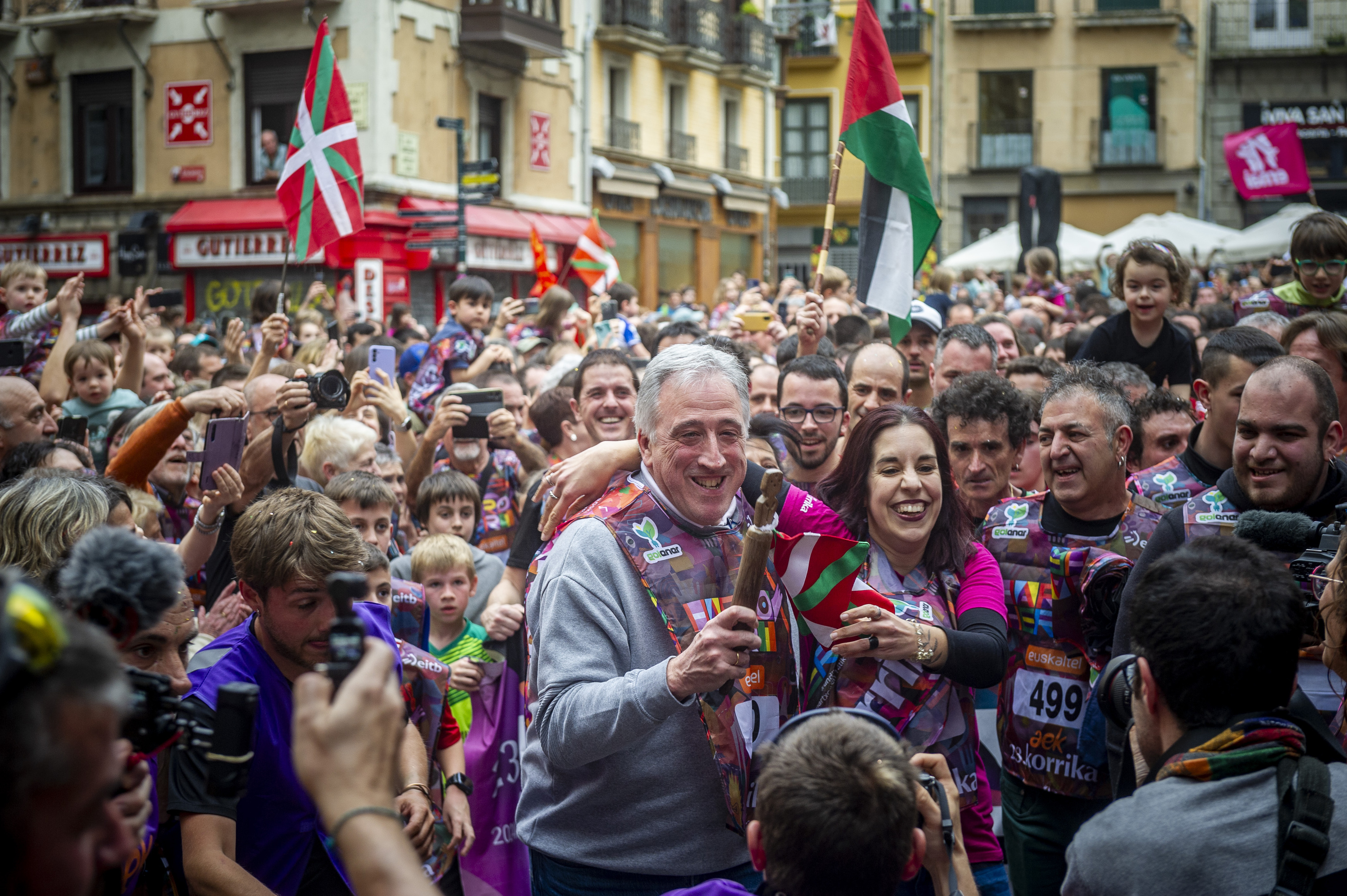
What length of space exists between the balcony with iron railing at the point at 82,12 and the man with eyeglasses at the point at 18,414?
18.1 meters

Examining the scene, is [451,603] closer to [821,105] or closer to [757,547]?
→ [757,547]

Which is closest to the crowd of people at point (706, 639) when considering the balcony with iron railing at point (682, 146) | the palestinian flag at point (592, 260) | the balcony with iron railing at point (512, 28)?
the palestinian flag at point (592, 260)

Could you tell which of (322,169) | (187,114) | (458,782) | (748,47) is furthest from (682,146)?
(458,782)

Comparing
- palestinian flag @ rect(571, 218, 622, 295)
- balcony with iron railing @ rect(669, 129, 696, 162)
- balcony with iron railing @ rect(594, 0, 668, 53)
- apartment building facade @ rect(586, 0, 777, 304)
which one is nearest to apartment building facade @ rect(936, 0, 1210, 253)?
apartment building facade @ rect(586, 0, 777, 304)

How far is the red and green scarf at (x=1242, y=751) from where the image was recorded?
2.24 metres

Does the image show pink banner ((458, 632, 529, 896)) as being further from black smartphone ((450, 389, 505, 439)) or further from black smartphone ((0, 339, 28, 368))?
black smartphone ((0, 339, 28, 368))

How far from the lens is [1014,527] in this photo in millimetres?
4023

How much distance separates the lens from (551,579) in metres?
2.99

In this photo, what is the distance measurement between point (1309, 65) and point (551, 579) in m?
39.1

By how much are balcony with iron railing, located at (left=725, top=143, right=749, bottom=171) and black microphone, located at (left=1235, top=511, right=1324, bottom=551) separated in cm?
3060

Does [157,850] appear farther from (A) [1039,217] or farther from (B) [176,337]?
(A) [1039,217]

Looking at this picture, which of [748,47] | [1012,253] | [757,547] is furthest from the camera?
[748,47]

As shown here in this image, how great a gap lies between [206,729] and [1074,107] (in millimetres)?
38480

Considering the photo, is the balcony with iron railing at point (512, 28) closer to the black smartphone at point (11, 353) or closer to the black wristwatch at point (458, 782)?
the black smartphone at point (11, 353)
